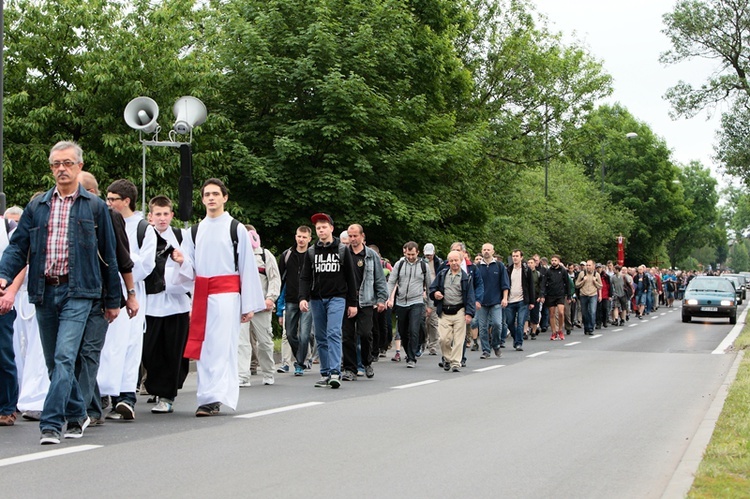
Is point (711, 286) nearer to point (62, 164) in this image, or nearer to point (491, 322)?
point (491, 322)

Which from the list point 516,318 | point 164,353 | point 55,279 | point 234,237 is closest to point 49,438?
point 55,279

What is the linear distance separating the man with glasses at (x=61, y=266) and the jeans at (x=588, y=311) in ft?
72.5

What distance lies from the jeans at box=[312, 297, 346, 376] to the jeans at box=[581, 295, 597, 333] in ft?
54.6

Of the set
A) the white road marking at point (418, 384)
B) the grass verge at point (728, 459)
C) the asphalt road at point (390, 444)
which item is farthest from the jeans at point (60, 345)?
the white road marking at point (418, 384)

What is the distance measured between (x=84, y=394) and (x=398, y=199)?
20.3 metres

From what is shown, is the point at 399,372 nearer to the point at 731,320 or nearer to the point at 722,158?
the point at 731,320

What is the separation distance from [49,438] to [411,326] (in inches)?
384

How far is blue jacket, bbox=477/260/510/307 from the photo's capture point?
19.4m

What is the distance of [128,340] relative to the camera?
9.02 m

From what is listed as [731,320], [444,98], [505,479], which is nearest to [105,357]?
[505,479]

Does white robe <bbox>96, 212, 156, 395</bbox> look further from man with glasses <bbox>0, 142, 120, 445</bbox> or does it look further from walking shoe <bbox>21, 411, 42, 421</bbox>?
man with glasses <bbox>0, 142, 120, 445</bbox>

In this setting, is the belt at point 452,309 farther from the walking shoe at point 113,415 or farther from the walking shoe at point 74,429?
the walking shoe at point 74,429

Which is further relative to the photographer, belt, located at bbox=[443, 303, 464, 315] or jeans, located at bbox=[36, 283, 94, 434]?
belt, located at bbox=[443, 303, 464, 315]

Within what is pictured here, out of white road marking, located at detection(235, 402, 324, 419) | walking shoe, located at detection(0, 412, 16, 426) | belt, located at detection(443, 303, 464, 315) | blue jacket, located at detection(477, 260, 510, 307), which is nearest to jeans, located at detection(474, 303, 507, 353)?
blue jacket, located at detection(477, 260, 510, 307)
